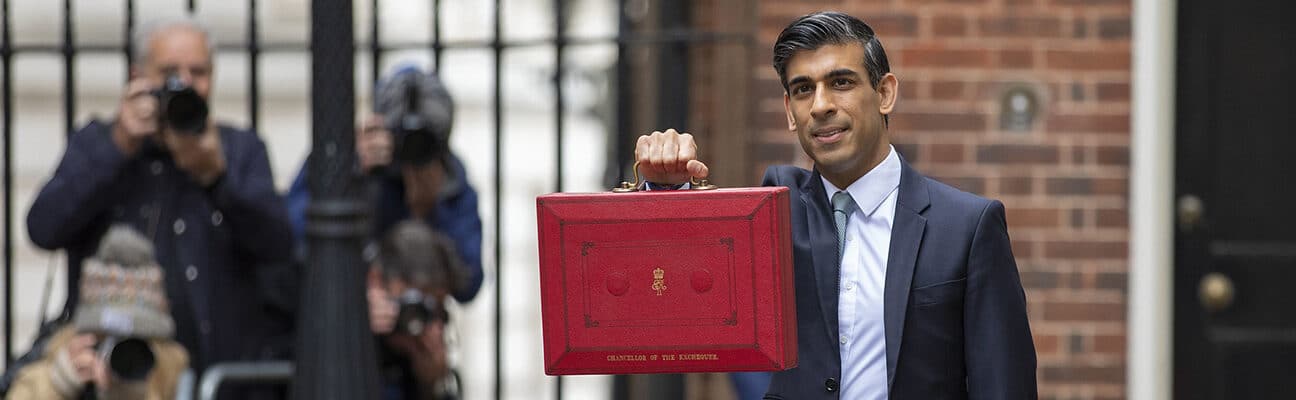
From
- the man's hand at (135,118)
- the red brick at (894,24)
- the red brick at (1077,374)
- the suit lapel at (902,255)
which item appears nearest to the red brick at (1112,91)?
the red brick at (894,24)

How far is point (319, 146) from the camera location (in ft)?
12.7

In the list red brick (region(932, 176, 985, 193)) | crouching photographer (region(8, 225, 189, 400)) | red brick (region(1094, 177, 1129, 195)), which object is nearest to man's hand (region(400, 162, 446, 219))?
crouching photographer (region(8, 225, 189, 400))

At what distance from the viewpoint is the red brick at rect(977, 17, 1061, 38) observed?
205 inches

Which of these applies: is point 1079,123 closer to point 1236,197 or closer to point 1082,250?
point 1082,250

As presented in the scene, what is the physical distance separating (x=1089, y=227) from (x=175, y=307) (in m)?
2.48

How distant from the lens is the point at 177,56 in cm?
432

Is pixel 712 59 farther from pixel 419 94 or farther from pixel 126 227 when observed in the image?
pixel 126 227

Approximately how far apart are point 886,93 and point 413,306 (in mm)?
2273

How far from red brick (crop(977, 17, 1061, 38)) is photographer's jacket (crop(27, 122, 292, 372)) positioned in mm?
2003

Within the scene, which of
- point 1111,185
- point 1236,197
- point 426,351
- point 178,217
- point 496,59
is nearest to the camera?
point 178,217

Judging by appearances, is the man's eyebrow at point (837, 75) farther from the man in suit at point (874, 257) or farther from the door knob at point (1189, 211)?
the door knob at point (1189, 211)

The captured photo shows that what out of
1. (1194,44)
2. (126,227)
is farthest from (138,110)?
(1194,44)

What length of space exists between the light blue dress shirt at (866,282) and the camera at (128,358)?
207 cm

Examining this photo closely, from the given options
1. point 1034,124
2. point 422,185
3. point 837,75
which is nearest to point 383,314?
point 422,185
